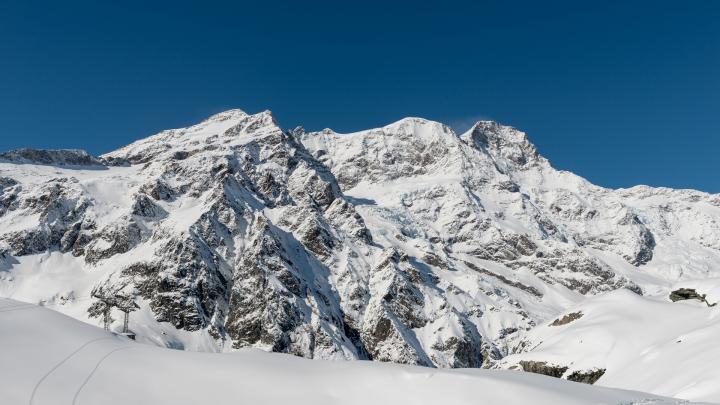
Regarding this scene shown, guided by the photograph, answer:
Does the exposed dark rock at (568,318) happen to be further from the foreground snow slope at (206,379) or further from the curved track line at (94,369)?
the curved track line at (94,369)

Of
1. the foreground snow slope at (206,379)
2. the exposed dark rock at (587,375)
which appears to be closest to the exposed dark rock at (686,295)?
the exposed dark rock at (587,375)

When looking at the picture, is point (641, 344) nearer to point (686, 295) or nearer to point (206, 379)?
point (686, 295)

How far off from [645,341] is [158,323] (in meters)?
132

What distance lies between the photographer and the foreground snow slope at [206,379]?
1697 cm

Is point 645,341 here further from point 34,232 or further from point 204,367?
point 34,232

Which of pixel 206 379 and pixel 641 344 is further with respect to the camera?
pixel 641 344

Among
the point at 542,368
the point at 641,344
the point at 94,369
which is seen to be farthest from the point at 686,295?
the point at 94,369

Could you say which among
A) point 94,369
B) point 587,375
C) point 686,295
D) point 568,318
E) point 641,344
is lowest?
point 94,369

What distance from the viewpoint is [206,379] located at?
1844 centimetres

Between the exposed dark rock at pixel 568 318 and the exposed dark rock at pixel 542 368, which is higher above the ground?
the exposed dark rock at pixel 568 318

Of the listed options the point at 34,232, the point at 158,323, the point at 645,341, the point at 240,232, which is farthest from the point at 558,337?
the point at 34,232

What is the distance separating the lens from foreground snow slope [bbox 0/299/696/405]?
55.7 ft

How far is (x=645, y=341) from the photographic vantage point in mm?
41031

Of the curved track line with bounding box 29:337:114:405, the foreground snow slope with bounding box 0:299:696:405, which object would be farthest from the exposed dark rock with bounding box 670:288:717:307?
the curved track line with bounding box 29:337:114:405
